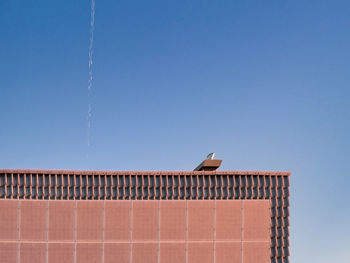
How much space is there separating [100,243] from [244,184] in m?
9.99

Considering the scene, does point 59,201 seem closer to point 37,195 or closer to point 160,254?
point 37,195

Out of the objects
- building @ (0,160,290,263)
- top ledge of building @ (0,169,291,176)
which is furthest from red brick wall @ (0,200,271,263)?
top ledge of building @ (0,169,291,176)

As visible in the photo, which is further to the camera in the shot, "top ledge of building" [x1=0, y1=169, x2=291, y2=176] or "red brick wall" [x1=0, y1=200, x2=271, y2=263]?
"top ledge of building" [x1=0, y1=169, x2=291, y2=176]

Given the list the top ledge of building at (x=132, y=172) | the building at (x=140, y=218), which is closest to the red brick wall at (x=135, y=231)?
the building at (x=140, y=218)

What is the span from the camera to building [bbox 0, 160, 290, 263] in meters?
27.4

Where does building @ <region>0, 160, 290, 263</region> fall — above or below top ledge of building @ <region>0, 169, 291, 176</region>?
below

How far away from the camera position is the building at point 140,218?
89.8 ft

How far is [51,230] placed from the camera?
90.0 ft

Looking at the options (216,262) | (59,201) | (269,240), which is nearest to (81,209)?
(59,201)

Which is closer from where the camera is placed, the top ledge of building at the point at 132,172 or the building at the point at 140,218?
the building at the point at 140,218

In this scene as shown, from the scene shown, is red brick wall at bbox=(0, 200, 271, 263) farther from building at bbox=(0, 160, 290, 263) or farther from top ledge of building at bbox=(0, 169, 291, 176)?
top ledge of building at bbox=(0, 169, 291, 176)

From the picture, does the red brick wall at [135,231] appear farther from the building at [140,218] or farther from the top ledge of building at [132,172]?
the top ledge of building at [132,172]

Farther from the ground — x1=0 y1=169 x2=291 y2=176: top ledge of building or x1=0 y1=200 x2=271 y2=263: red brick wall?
x1=0 y1=169 x2=291 y2=176: top ledge of building

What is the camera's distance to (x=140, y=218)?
2798cm
